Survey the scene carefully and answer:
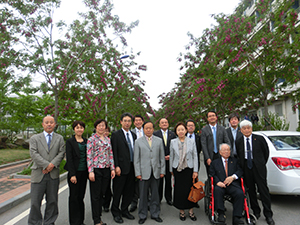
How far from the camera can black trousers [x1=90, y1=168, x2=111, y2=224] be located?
4410mm

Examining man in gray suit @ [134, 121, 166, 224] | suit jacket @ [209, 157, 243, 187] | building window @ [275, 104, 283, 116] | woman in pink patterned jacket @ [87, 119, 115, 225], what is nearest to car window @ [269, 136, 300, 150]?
suit jacket @ [209, 157, 243, 187]

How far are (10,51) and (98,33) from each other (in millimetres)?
3543

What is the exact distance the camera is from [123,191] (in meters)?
5.10

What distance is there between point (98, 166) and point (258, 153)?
116 inches

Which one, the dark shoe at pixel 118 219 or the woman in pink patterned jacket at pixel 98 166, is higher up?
the woman in pink patterned jacket at pixel 98 166

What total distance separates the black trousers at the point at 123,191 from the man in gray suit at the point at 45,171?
1082 millimetres

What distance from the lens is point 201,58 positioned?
642 inches

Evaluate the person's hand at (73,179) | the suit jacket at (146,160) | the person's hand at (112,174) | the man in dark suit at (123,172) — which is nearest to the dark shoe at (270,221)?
the suit jacket at (146,160)

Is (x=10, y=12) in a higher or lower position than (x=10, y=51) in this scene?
higher

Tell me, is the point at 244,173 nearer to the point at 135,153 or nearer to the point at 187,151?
the point at 187,151

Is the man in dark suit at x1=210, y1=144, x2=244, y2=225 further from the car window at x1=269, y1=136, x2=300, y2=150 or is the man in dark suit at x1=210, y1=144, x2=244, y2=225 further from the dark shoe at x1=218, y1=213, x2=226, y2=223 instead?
the car window at x1=269, y1=136, x2=300, y2=150

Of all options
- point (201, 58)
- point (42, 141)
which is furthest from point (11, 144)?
point (42, 141)

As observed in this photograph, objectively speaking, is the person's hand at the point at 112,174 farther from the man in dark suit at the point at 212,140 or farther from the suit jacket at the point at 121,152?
the man in dark suit at the point at 212,140

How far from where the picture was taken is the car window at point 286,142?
17.3ft
